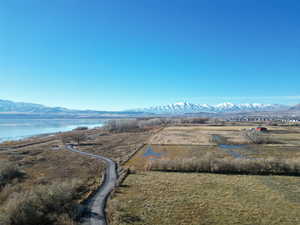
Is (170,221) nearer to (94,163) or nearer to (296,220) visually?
(296,220)

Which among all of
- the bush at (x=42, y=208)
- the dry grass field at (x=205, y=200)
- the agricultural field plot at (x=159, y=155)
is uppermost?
the bush at (x=42, y=208)

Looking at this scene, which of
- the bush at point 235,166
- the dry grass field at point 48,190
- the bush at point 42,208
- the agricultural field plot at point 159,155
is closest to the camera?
the bush at point 42,208

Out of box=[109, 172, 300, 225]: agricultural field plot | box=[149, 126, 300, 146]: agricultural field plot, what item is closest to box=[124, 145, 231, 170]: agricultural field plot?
box=[109, 172, 300, 225]: agricultural field plot

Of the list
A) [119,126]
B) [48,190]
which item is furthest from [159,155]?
[119,126]

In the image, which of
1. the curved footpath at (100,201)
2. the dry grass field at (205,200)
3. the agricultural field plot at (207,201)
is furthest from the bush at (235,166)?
the curved footpath at (100,201)

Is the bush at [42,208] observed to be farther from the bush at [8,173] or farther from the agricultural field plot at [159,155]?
the agricultural field plot at [159,155]

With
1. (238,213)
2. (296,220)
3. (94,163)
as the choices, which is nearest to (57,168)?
(94,163)

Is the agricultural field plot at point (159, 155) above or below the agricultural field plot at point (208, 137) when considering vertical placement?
below

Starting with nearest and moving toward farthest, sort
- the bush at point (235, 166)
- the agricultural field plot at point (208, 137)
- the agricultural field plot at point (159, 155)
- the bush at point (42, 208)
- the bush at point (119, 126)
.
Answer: the bush at point (42, 208) < the bush at point (235, 166) < the agricultural field plot at point (159, 155) < the agricultural field plot at point (208, 137) < the bush at point (119, 126)

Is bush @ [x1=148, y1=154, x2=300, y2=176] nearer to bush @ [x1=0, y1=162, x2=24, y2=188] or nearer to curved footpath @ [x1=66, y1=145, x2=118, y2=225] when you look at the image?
curved footpath @ [x1=66, y1=145, x2=118, y2=225]
